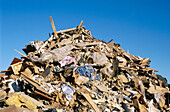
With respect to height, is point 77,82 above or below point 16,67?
below

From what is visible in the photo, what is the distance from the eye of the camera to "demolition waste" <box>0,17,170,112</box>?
689 cm

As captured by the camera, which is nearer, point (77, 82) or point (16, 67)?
point (77, 82)

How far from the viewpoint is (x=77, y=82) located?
7695 millimetres

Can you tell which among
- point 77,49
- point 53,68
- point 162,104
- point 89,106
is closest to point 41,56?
point 53,68

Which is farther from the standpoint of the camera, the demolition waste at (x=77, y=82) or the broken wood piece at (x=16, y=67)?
the broken wood piece at (x=16, y=67)

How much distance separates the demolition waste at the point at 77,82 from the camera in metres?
6.89

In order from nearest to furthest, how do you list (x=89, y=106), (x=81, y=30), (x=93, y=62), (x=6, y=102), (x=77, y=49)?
(x=6, y=102) < (x=89, y=106) < (x=93, y=62) < (x=77, y=49) < (x=81, y=30)

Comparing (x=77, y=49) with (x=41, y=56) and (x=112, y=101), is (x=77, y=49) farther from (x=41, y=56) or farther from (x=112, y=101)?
(x=112, y=101)

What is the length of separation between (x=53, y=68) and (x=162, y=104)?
6.39m

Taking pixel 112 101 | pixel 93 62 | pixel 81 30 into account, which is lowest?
pixel 112 101

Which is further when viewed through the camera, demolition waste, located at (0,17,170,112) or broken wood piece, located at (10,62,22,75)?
broken wood piece, located at (10,62,22,75)

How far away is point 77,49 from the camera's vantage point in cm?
990

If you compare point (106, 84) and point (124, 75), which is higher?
point (124, 75)

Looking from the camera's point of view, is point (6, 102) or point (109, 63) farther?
point (109, 63)
